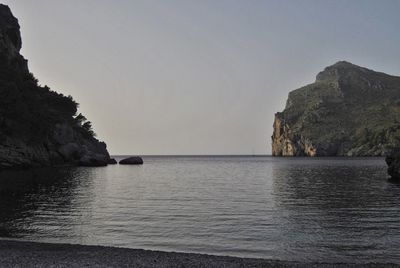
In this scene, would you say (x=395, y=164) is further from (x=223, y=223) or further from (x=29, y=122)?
(x=29, y=122)

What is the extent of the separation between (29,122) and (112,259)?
81.6m

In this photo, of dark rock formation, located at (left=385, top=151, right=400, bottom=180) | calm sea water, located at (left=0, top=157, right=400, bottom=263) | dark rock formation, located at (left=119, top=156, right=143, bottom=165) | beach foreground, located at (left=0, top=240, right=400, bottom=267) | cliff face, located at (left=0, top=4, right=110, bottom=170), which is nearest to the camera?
beach foreground, located at (left=0, top=240, right=400, bottom=267)

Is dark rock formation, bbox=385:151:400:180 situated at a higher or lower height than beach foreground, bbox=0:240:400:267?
higher

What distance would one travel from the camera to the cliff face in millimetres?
82562

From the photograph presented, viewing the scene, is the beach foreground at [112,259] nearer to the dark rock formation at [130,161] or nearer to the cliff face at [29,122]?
the cliff face at [29,122]

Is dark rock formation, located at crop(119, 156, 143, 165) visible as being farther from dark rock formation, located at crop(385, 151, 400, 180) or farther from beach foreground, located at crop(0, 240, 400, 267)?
beach foreground, located at crop(0, 240, 400, 267)

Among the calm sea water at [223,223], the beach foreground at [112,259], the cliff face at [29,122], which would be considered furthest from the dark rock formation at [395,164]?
the cliff face at [29,122]

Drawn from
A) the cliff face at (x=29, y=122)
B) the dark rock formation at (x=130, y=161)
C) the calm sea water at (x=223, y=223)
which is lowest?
the calm sea water at (x=223, y=223)

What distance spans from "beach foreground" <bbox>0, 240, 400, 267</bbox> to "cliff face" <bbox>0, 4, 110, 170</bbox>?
223 ft

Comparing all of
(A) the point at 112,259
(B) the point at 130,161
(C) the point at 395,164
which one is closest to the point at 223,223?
(A) the point at 112,259

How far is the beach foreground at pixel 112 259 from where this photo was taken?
14.6m

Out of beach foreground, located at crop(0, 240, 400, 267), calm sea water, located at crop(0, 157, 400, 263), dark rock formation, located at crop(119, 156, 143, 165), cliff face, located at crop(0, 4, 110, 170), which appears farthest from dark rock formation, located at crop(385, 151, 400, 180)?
dark rock formation, located at crop(119, 156, 143, 165)

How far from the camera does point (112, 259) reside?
15.6 metres

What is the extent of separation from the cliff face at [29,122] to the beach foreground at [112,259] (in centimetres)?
6790
